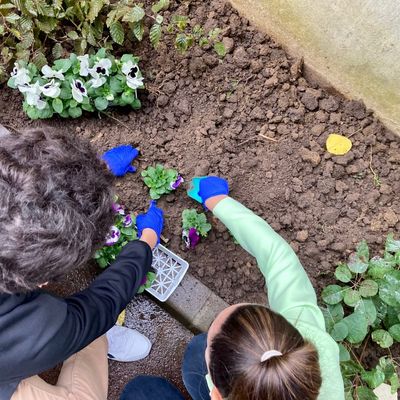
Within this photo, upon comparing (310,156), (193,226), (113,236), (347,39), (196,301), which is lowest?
(196,301)

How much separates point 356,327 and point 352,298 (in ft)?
0.39

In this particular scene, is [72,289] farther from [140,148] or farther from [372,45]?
[372,45]

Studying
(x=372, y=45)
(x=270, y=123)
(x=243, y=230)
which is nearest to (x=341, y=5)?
(x=372, y=45)

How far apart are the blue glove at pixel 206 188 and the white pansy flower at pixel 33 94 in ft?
2.65

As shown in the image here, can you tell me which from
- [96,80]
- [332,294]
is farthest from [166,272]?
[96,80]

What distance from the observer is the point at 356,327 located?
5.70 feet

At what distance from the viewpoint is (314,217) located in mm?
2006

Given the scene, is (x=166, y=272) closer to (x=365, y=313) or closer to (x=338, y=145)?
(x=365, y=313)

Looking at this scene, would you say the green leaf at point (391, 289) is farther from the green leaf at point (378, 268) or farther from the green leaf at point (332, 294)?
the green leaf at point (332, 294)

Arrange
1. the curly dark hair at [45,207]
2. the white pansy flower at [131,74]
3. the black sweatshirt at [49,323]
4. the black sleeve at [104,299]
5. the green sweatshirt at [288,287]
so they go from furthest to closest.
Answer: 1. the white pansy flower at [131,74]
2. the green sweatshirt at [288,287]
3. the black sleeve at [104,299]
4. the black sweatshirt at [49,323]
5. the curly dark hair at [45,207]

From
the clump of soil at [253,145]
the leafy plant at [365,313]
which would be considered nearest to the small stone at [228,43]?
the clump of soil at [253,145]

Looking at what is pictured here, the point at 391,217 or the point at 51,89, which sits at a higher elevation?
the point at 391,217

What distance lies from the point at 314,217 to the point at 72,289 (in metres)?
1.20

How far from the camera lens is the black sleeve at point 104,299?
1373 mm
